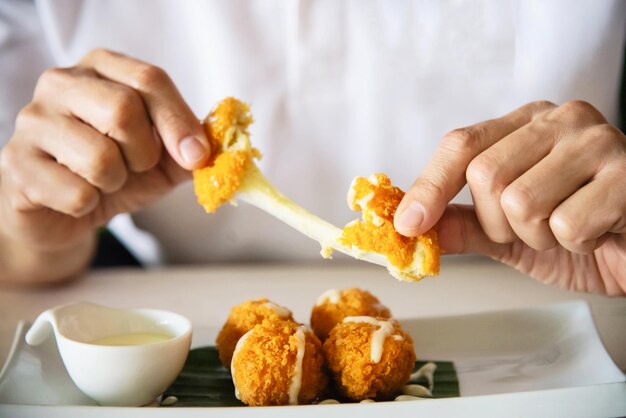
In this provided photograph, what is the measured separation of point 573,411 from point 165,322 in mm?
430

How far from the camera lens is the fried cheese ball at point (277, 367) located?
0.64 m

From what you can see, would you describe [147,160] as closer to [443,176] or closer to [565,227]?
[443,176]

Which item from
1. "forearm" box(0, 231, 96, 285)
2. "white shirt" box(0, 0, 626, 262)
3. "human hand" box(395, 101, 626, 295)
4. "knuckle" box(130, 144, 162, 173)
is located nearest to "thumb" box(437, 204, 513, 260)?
"human hand" box(395, 101, 626, 295)

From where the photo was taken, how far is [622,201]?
0.66m

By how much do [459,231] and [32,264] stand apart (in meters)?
0.67

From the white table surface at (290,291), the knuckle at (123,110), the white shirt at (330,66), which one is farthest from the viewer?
the white shirt at (330,66)

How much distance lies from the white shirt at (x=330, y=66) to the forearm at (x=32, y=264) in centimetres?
24

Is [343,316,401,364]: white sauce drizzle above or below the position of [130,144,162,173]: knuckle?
below

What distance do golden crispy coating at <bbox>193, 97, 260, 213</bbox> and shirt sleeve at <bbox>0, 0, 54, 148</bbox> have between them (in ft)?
1.98

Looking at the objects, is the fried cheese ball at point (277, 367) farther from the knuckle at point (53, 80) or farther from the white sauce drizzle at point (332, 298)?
the knuckle at point (53, 80)

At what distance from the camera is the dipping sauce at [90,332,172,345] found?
743 mm

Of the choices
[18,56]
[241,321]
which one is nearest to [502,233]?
[241,321]

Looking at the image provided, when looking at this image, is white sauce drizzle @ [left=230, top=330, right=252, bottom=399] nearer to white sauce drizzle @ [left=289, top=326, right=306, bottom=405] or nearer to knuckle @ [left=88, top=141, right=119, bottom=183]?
white sauce drizzle @ [left=289, top=326, right=306, bottom=405]

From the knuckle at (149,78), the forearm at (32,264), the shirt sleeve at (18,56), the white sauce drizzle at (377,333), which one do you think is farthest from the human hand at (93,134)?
the shirt sleeve at (18,56)
